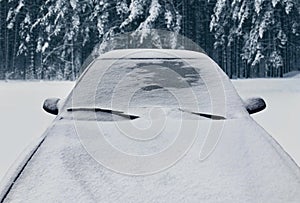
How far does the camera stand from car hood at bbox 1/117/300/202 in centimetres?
202

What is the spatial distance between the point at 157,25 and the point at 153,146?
23094 mm

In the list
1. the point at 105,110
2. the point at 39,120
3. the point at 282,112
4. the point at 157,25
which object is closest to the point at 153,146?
the point at 105,110

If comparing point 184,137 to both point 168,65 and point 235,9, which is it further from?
point 235,9

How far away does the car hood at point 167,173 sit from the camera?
79.7 inches

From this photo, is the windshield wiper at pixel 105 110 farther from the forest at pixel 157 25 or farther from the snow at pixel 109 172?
the forest at pixel 157 25

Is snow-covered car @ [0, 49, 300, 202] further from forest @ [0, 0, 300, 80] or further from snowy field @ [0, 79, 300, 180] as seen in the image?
forest @ [0, 0, 300, 80]

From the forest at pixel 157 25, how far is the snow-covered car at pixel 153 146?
552 inches

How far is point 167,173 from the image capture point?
2.21 meters

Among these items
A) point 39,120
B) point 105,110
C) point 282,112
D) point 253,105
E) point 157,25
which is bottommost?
point 282,112

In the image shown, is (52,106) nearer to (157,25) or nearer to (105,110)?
(105,110)

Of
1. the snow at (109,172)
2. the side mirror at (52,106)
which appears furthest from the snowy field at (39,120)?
the side mirror at (52,106)

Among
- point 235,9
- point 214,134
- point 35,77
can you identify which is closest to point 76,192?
point 214,134

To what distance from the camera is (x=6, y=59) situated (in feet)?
122

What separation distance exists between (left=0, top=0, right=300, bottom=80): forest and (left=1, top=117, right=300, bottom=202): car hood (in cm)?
1494
